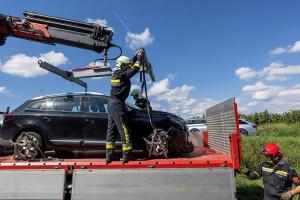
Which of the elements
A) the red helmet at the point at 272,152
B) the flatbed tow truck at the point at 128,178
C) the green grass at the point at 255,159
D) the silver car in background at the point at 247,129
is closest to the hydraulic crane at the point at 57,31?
the flatbed tow truck at the point at 128,178

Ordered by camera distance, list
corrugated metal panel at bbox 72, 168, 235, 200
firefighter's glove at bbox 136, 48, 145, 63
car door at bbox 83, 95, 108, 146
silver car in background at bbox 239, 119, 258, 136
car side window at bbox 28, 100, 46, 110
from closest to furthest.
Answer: corrugated metal panel at bbox 72, 168, 235, 200
firefighter's glove at bbox 136, 48, 145, 63
car door at bbox 83, 95, 108, 146
car side window at bbox 28, 100, 46, 110
silver car in background at bbox 239, 119, 258, 136

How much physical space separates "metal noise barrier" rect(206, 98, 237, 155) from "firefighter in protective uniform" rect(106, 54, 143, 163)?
1623 millimetres

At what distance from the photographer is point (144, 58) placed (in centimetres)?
545

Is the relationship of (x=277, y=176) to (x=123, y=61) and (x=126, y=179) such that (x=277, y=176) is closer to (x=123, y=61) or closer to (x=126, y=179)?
(x=126, y=179)

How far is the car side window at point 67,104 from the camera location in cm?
575

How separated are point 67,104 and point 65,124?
0.42m

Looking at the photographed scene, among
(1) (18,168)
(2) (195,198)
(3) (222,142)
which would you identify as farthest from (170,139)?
(1) (18,168)

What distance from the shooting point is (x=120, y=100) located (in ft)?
17.0

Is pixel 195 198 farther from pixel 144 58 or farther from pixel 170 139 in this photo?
pixel 144 58

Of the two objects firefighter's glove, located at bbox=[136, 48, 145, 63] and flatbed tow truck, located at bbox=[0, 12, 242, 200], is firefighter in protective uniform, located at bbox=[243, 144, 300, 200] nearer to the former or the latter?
flatbed tow truck, located at bbox=[0, 12, 242, 200]

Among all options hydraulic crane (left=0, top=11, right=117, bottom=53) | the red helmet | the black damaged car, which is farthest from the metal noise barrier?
hydraulic crane (left=0, top=11, right=117, bottom=53)

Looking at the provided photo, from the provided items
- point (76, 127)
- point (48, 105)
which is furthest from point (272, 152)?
point (48, 105)

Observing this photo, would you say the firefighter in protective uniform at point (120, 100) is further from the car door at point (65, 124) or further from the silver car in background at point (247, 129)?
the silver car in background at point (247, 129)

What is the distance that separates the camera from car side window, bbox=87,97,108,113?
225 inches
